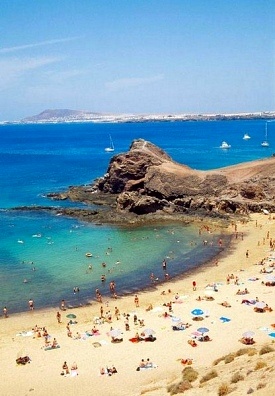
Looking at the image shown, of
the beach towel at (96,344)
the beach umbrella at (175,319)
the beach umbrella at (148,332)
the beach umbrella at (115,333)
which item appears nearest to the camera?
the beach towel at (96,344)

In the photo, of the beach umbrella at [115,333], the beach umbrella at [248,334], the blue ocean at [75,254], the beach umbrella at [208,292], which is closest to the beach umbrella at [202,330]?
the beach umbrella at [248,334]

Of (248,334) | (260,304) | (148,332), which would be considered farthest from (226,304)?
(148,332)

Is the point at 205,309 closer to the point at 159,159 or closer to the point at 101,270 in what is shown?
the point at 101,270

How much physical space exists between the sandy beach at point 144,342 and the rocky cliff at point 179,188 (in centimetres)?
1912

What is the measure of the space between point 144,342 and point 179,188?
117ft

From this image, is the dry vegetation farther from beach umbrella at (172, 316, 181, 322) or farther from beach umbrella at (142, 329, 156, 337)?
beach umbrella at (172, 316, 181, 322)

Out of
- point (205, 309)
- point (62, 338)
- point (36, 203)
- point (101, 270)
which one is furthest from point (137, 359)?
point (36, 203)

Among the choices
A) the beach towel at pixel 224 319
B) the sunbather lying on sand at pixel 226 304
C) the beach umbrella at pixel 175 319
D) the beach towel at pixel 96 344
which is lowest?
the beach towel at pixel 96 344

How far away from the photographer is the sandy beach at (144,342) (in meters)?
22.8

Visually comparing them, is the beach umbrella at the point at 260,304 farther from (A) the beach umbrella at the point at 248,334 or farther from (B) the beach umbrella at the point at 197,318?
(A) the beach umbrella at the point at 248,334

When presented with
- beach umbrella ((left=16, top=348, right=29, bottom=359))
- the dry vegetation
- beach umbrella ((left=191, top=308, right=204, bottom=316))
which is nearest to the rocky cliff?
beach umbrella ((left=191, top=308, right=204, bottom=316))

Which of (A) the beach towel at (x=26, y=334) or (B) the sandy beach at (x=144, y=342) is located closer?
(B) the sandy beach at (x=144, y=342)

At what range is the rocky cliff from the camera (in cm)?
5822

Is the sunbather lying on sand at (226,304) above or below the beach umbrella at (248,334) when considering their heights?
below
